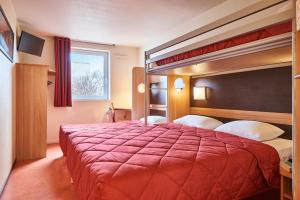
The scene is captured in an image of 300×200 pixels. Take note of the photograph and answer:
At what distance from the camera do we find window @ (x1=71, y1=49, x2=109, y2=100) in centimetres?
492

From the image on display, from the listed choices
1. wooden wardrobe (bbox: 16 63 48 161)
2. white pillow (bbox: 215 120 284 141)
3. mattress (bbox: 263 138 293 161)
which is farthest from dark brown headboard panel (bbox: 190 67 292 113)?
wooden wardrobe (bbox: 16 63 48 161)

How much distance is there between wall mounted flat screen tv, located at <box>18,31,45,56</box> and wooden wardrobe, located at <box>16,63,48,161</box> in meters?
0.42

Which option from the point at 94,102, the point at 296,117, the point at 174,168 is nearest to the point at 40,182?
the point at 174,168

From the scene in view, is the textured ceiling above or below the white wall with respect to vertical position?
above

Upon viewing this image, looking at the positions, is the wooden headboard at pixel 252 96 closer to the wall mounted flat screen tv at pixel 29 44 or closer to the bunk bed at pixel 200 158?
the bunk bed at pixel 200 158

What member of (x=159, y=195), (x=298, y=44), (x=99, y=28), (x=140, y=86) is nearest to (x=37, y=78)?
(x=99, y=28)

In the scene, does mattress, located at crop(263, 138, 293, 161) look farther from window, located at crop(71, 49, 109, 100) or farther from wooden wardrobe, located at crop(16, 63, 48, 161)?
window, located at crop(71, 49, 109, 100)

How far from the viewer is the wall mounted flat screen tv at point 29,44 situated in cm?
357

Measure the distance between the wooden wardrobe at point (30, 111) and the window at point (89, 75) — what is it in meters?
1.32

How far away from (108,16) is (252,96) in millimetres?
2604

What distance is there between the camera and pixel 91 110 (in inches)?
198

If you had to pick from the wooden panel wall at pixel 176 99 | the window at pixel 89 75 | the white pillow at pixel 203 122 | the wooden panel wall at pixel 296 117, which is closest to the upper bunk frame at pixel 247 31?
the wooden panel wall at pixel 296 117

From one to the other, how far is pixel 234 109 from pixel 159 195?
214 centimetres

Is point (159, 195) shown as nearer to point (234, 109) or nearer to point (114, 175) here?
point (114, 175)
